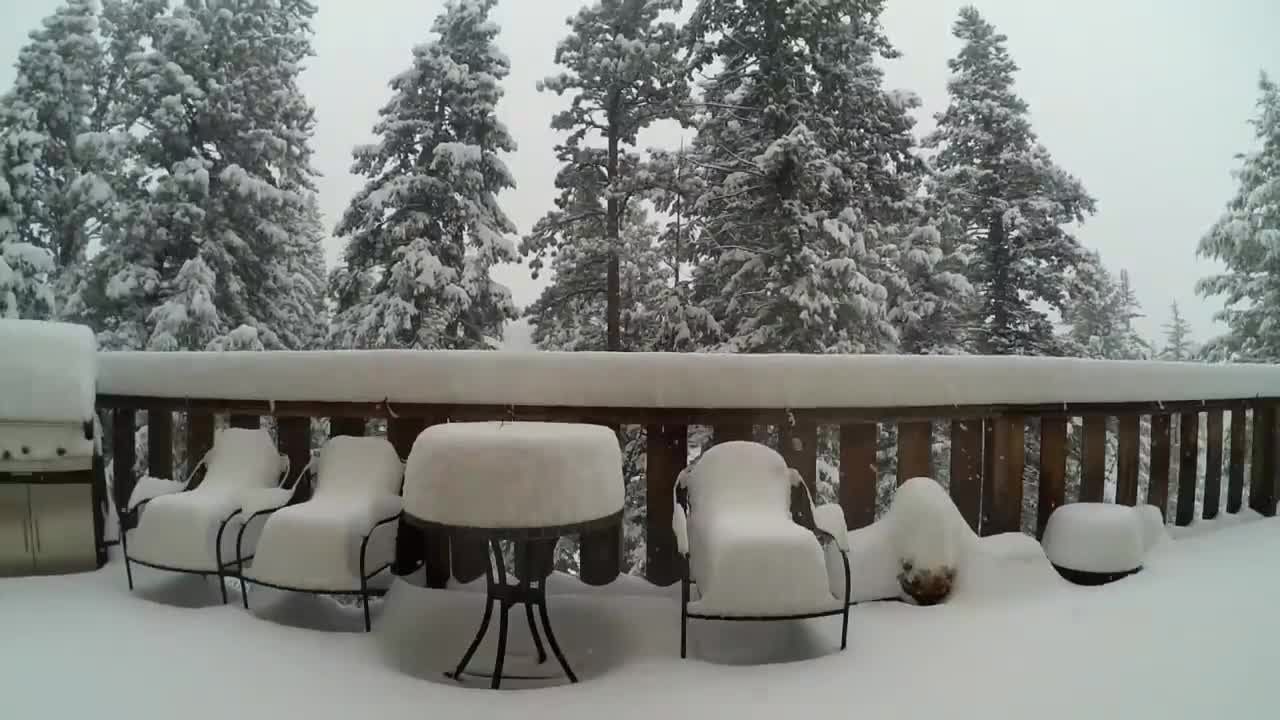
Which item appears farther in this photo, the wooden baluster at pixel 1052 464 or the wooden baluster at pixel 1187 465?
the wooden baluster at pixel 1187 465

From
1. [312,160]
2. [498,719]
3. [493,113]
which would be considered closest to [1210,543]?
[498,719]

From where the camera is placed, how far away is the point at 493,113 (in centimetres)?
1099

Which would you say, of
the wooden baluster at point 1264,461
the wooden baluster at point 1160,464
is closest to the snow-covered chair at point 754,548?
the wooden baluster at point 1160,464

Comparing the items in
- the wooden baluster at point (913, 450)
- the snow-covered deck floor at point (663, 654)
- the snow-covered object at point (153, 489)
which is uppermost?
the wooden baluster at point (913, 450)

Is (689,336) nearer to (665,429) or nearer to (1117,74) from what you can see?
(665,429)

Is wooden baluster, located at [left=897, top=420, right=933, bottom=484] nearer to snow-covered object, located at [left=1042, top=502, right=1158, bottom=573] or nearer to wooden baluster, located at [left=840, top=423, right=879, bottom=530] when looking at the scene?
wooden baluster, located at [left=840, top=423, right=879, bottom=530]

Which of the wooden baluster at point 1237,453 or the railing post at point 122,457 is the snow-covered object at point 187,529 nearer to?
the railing post at point 122,457

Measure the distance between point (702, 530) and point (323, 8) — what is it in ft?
52.9

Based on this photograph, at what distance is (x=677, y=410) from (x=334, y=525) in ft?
4.43

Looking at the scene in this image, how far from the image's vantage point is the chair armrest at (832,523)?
2281mm

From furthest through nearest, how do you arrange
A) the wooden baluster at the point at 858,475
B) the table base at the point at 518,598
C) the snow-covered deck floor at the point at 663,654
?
the wooden baluster at the point at 858,475
the table base at the point at 518,598
the snow-covered deck floor at the point at 663,654

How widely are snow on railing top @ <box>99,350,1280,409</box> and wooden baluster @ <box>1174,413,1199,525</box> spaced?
0.84m

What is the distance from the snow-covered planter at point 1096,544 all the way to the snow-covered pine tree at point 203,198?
11.6 metres

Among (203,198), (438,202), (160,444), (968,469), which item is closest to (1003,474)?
(968,469)
